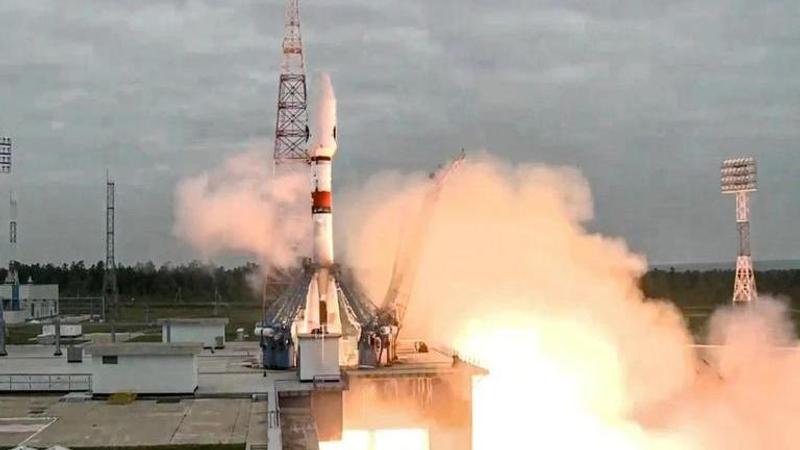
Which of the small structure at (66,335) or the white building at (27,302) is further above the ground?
the white building at (27,302)

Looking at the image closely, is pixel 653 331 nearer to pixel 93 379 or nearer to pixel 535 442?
pixel 535 442

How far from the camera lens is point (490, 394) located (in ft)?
99.6

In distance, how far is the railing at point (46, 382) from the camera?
2756 centimetres

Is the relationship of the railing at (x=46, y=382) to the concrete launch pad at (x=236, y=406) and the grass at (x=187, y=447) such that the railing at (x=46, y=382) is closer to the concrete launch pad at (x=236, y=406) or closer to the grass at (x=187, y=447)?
the concrete launch pad at (x=236, y=406)

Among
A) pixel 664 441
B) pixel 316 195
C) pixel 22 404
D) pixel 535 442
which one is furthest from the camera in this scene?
pixel 316 195

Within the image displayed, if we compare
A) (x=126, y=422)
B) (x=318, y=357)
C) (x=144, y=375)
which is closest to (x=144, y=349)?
(x=144, y=375)

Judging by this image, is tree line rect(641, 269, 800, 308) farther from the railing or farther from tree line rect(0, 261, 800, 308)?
the railing

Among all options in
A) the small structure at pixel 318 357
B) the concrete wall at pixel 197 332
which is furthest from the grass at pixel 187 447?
the concrete wall at pixel 197 332

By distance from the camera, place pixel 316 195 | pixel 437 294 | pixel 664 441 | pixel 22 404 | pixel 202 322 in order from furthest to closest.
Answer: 1. pixel 202 322
2. pixel 437 294
3. pixel 316 195
4. pixel 664 441
5. pixel 22 404

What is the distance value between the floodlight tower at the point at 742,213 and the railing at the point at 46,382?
29617 mm

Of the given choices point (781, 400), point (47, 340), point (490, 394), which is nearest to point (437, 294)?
point (490, 394)

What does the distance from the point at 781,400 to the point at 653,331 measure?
473 cm

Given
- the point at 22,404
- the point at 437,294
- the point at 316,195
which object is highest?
the point at 316,195

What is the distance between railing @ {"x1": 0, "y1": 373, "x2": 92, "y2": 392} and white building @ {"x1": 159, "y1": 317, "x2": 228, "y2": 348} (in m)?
9.21
